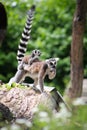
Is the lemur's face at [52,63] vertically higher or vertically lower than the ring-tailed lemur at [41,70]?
higher

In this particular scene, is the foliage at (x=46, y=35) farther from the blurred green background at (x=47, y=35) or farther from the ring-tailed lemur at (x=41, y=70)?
the ring-tailed lemur at (x=41, y=70)

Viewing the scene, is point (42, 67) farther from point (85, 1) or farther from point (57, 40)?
point (57, 40)

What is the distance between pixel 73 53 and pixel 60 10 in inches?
184

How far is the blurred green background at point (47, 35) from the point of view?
420 inches

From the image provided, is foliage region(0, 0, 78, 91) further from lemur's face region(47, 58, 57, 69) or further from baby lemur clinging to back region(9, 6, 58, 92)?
lemur's face region(47, 58, 57, 69)

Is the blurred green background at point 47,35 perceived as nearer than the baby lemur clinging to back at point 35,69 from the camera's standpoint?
No

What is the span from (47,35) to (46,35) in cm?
3

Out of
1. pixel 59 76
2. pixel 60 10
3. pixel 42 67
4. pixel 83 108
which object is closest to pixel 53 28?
pixel 60 10

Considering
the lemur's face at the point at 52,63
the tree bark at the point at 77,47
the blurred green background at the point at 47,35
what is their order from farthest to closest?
1. the blurred green background at the point at 47,35
2. the tree bark at the point at 77,47
3. the lemur's face at the point at 52,63

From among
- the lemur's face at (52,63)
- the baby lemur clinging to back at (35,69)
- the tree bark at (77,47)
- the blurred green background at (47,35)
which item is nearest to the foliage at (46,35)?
the blurred green background at (47,35)

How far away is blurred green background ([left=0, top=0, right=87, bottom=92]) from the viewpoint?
10.7 metres

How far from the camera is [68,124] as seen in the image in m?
1.98

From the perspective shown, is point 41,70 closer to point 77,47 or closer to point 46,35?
point 77,47

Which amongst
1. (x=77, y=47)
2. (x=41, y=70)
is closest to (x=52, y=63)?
(x=41, y=70)
